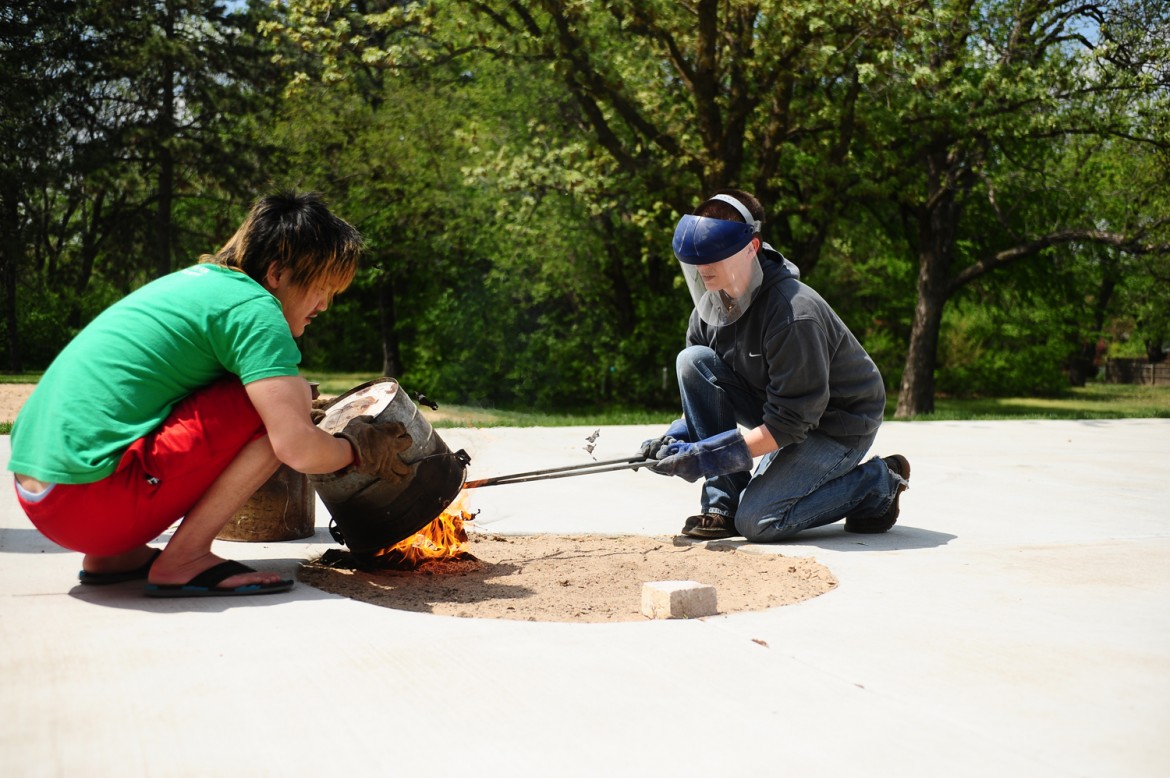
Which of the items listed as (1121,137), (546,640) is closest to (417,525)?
(546,640)

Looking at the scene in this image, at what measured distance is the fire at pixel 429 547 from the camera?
399 centimetres

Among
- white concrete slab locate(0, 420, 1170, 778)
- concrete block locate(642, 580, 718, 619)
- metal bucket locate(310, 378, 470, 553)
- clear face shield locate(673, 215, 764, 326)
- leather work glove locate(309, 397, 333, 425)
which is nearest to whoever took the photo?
white concrete slab locate(0, 420, 1170, 778)

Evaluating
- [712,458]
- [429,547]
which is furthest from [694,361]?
[429,547]

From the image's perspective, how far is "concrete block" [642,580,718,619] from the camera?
3086mm

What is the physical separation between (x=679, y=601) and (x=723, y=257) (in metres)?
1.54

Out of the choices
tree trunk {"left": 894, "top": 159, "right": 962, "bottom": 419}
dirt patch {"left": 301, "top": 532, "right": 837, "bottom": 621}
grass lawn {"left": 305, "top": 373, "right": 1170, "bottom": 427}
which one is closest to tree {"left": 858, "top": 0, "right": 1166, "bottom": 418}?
tree trunk {"left": 894, "top": 159, "right": 962, "bottom": 419}

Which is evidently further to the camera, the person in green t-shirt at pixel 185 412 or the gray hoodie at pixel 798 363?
the gray hoodie at pixel 798 363

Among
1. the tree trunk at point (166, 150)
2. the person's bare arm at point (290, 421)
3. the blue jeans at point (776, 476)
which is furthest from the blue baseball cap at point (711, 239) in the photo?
the tree trunk at point (166, 150)

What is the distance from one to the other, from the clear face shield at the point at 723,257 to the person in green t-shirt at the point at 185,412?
57.4 inches

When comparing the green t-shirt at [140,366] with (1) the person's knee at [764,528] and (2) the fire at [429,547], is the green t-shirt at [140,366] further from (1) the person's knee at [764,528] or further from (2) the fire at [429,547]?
(1) the person's knee at [764,528]

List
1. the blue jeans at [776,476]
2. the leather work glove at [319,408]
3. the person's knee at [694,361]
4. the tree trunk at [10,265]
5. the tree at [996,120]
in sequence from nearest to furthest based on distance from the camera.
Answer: the leather work glove at [319,408] < the blue jeans at [776,476] < the person's knee at [694,361] < the tree at [996,120] < the tree trunk at [10,265]

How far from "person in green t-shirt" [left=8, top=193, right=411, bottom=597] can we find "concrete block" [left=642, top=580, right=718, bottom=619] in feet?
3.37

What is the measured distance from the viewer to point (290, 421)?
2.96 meters

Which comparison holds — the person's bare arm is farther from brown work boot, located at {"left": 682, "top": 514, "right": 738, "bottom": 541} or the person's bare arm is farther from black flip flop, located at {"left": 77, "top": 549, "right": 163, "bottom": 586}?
brown work boot, located at {"left": 682, "top": 514, "right": 738, "bottom": 541}
